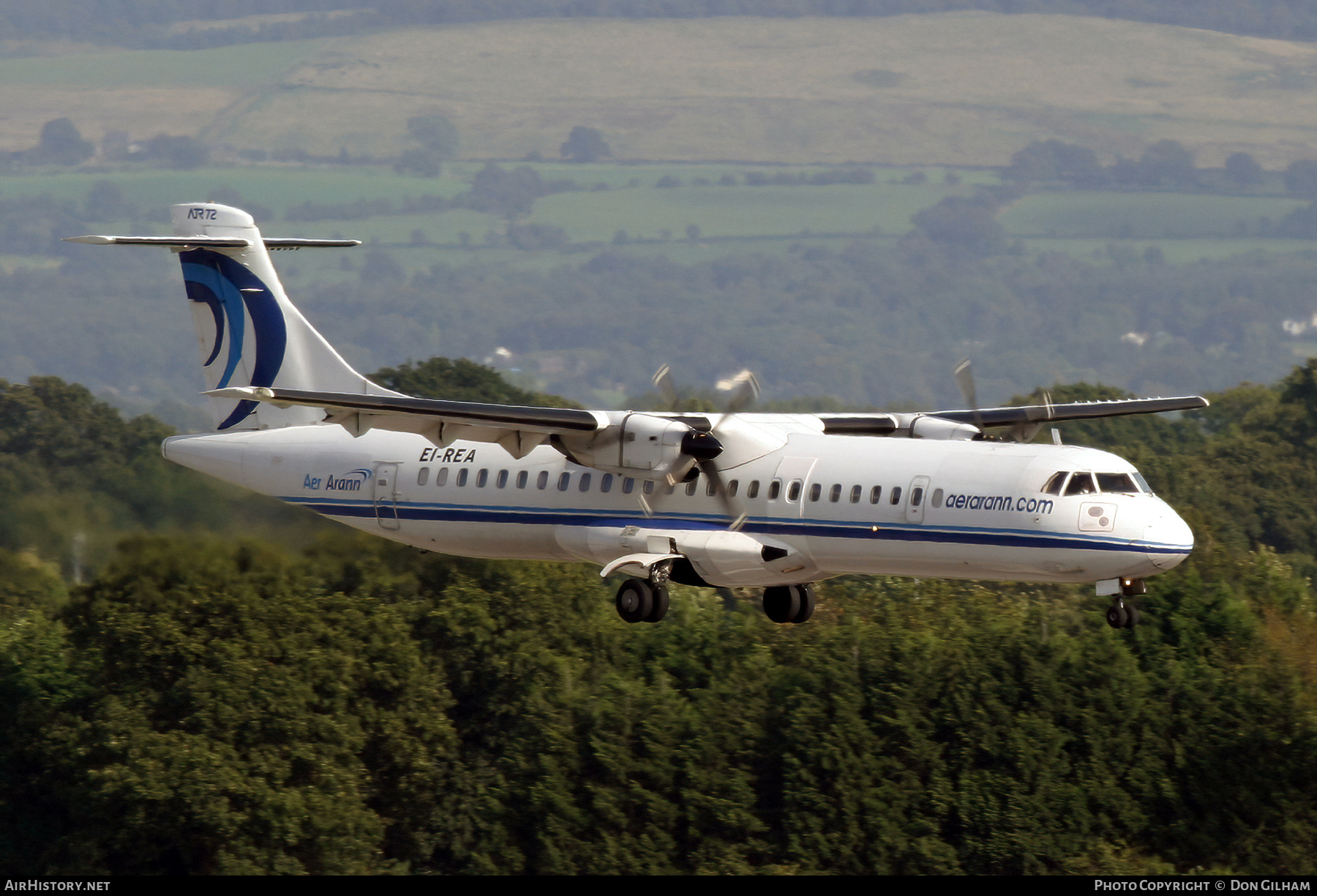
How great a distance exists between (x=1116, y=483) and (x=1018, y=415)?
6.04 metres

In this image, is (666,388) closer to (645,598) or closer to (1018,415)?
(645,598)

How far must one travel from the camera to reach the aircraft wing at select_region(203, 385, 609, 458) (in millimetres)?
24781

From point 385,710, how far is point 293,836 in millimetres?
5375

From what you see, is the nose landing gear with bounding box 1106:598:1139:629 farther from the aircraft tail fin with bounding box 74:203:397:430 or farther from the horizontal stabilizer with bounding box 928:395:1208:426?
the aircraft tail fin with bounding box 74:203:397:430

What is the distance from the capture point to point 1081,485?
2405 cm

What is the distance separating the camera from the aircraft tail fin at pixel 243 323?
32031 mm

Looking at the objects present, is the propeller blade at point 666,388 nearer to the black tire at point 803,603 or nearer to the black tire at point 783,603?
the black tire at point 783,603

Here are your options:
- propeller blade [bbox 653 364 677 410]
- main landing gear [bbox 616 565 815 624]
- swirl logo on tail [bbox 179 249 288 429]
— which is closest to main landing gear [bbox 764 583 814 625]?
main landing gear [bbox 616 565 815 624]

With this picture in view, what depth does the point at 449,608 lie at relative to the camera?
50094mm

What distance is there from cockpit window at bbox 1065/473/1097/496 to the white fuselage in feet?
0.33

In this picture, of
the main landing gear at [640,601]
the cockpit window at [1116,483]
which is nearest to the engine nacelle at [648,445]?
the main landing gear at [640,601]

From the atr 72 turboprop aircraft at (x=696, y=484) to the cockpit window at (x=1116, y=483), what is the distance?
0.03m

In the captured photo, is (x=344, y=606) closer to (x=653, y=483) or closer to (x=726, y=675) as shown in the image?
(x=726, y=675)

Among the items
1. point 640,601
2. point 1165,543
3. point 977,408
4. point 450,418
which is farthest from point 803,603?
point 450,418
